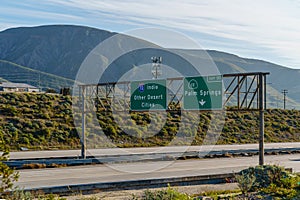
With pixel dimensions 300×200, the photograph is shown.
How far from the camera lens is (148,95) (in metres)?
27.8

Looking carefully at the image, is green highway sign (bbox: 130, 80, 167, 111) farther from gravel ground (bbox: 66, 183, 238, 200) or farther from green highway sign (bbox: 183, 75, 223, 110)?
gravel ground (bbox: 66, 183, 238, 200)

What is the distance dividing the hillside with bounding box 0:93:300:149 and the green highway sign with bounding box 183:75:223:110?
44.3ft

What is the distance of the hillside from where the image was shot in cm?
4366

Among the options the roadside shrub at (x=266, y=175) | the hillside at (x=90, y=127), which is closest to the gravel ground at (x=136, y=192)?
the roadside shrub at (x=266, y=175)

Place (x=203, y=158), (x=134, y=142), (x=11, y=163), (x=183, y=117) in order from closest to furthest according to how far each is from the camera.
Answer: (x=11, y=163)
(x=203, y=158)
(x=134, y=142)
(x=183, y=117)

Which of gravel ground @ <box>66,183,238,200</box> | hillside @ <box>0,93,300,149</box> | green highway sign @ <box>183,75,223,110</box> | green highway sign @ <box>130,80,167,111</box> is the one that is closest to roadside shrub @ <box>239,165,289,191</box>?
gravel ground @ <box>66,183,238,200</box>

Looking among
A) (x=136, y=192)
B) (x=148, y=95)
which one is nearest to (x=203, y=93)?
(x=148, y=95)

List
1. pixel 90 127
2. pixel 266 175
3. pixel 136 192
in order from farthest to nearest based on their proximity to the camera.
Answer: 1. pixel 90 127
2. pixel 136 192
3. pixel 266 175

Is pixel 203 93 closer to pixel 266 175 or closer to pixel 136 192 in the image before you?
pixel 266 175

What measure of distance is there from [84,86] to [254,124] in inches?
1581

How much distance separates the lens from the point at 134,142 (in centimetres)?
4831

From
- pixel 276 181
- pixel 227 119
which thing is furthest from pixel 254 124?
pixel 276 181

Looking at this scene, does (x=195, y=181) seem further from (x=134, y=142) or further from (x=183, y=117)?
(x=183, y=117)

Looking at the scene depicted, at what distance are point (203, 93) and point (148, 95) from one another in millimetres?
4455
